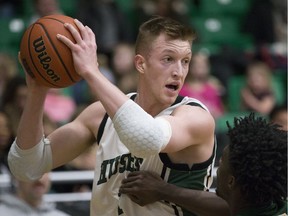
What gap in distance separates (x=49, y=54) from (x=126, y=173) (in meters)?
0.78

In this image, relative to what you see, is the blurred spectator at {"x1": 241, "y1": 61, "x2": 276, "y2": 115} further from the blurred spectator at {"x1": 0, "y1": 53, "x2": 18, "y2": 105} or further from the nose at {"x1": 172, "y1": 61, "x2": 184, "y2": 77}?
the nose at {"x1": 172, "y1": 61, "x2": 184, "y2": 77}

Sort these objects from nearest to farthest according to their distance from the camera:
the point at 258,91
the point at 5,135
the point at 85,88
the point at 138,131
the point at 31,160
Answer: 1. the point at 138,131
2. the point at 31,160
3. the point at 5,135
4. the point at 85,88
5. the point at 258,91

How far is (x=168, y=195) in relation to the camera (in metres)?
4.68

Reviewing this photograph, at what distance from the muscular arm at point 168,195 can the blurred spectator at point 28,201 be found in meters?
1.39

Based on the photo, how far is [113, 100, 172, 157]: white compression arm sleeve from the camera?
4.31m

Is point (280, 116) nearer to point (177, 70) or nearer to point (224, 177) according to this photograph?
point (177, 70)

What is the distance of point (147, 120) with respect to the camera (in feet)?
14.3

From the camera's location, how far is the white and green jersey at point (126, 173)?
4.77 metres

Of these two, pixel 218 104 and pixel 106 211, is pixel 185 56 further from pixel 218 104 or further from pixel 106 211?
pixel 218 104

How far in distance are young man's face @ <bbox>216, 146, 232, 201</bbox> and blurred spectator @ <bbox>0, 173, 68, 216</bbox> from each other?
1.88 m

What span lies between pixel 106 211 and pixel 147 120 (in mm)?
775

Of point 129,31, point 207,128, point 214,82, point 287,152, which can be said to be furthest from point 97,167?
point 129,31

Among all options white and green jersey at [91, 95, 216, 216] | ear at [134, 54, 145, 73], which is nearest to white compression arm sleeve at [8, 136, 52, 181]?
white and green jersey at [91, 95, 216, 216]

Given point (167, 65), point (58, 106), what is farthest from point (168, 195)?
point (58, 106)
